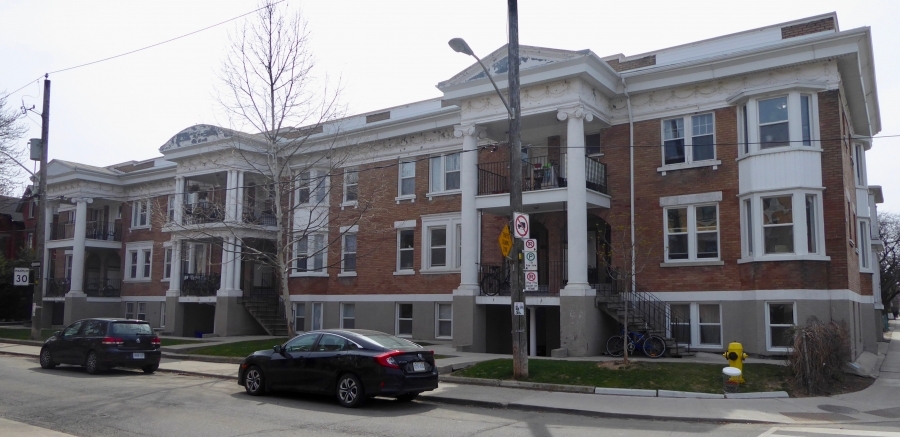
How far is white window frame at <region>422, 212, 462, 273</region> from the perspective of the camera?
87.7ft

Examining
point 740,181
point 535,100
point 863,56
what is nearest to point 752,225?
point 740,181

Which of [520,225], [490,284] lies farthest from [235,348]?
[520,225]

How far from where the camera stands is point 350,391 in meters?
13.0

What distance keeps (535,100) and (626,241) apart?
5.14m

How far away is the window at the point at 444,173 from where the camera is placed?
2705cm

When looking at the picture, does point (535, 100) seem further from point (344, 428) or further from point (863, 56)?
point (344, 428)

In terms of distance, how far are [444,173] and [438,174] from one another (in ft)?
1.37

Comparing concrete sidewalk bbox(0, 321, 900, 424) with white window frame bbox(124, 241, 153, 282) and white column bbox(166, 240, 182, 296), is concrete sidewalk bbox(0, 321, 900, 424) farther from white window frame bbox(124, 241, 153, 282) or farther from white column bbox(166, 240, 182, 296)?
white window frame bbox(124, 241, 153, 282)

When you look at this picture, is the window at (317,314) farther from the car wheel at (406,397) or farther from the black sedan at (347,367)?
the car wheel at (406,397)

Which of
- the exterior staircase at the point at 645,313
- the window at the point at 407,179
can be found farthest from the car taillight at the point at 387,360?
the window at the point at 407,179

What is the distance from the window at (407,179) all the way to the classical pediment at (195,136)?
868 centimetres

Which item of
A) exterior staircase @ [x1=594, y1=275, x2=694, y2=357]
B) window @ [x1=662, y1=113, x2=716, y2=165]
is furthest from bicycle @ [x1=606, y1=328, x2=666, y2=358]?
window @ [x1=662, y1=113, x2=716, y2=165]

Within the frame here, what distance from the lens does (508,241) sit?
16078mm

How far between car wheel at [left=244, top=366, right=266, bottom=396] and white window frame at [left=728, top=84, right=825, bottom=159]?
14.2m
